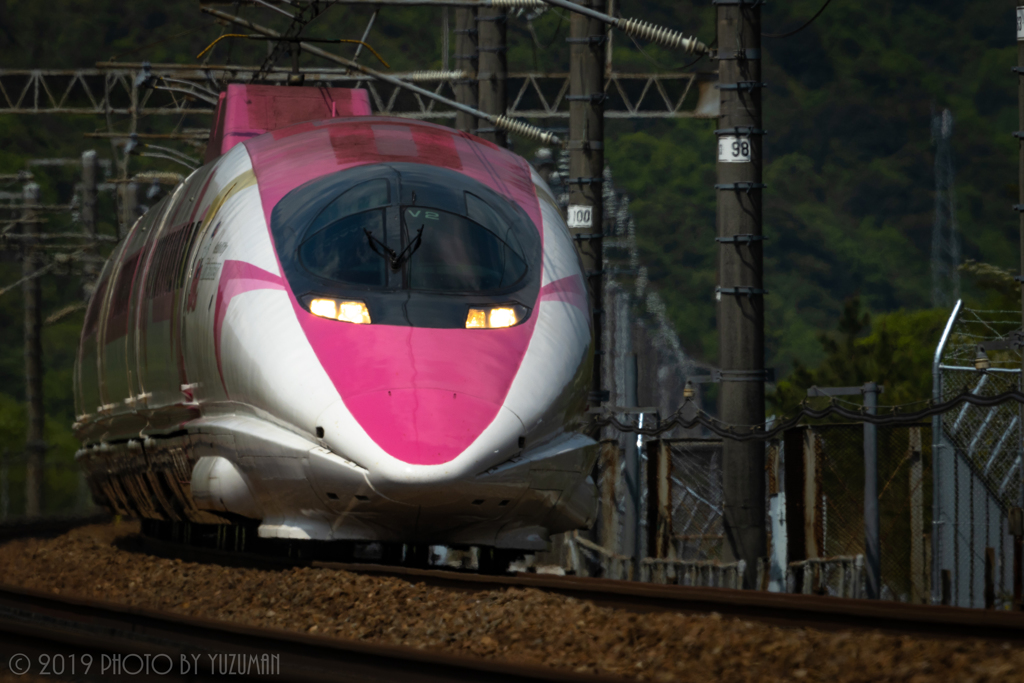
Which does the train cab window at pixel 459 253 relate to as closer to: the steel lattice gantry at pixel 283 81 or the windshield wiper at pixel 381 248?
the windshield wiper at pixel 381 248

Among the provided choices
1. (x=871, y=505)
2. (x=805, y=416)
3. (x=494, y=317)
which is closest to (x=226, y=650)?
(x=494, y=317)

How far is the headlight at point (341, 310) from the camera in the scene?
32.9ft

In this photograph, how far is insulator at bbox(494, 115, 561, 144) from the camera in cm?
1794

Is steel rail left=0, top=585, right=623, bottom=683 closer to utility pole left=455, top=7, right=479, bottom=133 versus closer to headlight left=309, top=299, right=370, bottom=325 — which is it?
headlight left=309, top=299, right=370, bottom=325

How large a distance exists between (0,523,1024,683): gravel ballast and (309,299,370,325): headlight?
1588mm

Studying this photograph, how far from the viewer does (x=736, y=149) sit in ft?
44.8

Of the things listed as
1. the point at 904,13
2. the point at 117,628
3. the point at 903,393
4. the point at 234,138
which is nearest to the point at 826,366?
the point at 903,393

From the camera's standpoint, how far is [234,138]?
14.1 metres

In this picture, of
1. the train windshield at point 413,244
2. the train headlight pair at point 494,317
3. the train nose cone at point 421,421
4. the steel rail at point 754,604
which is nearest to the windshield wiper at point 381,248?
the train windshield at point 413,244

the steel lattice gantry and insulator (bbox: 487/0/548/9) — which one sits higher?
the steel lattice gantry

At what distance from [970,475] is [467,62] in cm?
1510

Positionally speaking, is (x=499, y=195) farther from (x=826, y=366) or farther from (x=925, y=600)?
(x=826, y=366)

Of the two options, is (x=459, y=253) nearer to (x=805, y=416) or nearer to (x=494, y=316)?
(x=494, y=316)

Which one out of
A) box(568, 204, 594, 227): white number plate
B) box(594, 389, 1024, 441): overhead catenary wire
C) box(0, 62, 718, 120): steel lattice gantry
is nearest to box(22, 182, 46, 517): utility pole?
box(0, 62, 718, 120): steel lattice gantry
